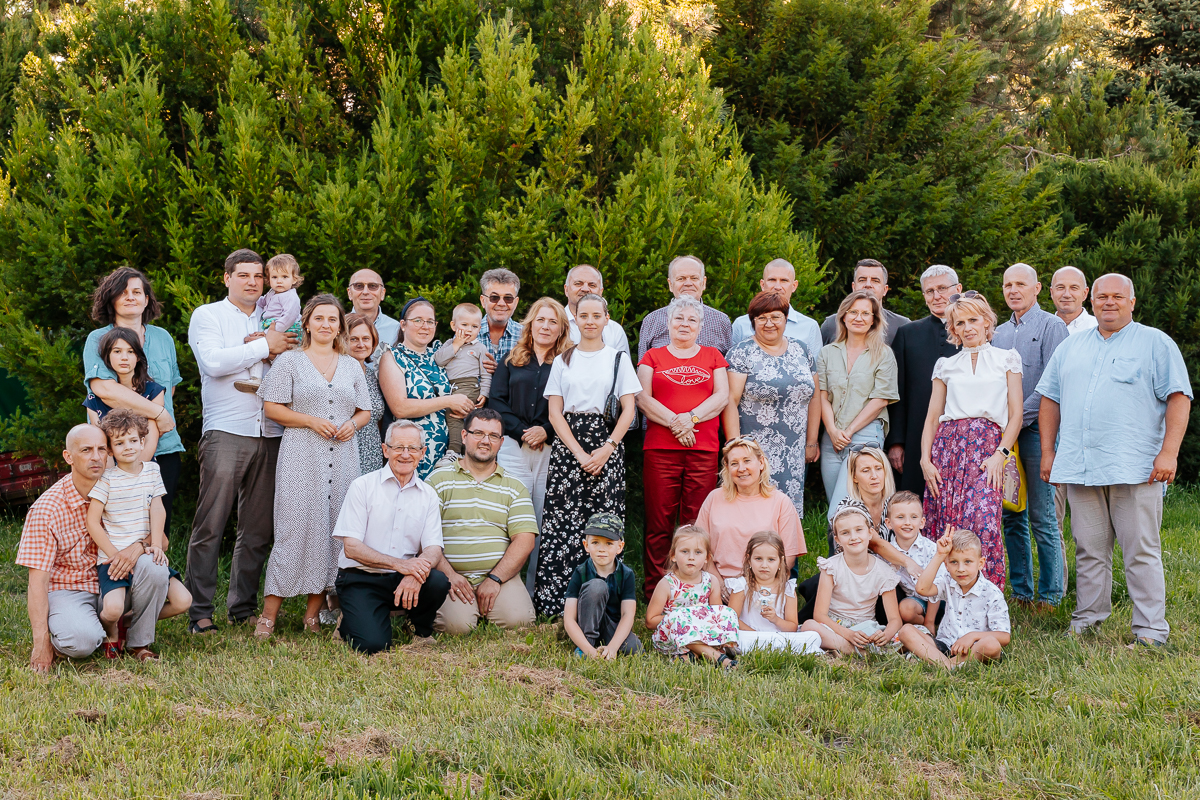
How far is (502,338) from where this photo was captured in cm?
622

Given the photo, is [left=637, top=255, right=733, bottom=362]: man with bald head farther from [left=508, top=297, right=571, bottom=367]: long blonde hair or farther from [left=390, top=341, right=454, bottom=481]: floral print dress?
[left=390, top=341, right=454, bottom=481]: floral print dress

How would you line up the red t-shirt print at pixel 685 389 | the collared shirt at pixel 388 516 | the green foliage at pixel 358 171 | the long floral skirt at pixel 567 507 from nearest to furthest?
1. the collared shirt at pixel 388 516
2. the long floral skirt at pixel 567 507
3. the red t-shirt print at pixel 685 389
4. the green foliage at pixel 358 171

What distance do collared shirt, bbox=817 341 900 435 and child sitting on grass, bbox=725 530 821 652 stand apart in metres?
1.06

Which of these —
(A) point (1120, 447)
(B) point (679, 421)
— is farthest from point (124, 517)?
(A) point (1120, 447)

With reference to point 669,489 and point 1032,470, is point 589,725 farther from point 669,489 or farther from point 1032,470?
point 1032,470

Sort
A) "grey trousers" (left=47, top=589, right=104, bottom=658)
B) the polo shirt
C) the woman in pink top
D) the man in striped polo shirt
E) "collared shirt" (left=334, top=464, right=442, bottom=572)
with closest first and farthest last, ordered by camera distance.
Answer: "grey trousers" (left=47, top=589, right=104, bottom=658) → the polo shirt → "collared shirt" (left=334, top=464, right=442, bottom=572) → the woman in pink top → the man in striped polo shirt

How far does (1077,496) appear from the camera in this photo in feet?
17.0

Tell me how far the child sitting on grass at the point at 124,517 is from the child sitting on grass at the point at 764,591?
9.78 ft

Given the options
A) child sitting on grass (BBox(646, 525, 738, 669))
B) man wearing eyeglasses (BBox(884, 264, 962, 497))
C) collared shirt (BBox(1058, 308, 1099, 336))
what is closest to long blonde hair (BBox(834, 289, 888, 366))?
man wearing eyeglasses (BBox(884, 264, 962, 497))

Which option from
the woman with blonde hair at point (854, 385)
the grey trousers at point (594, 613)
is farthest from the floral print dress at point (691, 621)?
the woman with blonde hair at point (854, 385)

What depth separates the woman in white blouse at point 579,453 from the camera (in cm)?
564

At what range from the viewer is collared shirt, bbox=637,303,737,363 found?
244 inches

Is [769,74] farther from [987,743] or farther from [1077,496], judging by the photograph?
[987,743]

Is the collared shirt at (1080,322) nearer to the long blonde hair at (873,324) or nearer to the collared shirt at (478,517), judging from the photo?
the long blonde hair at (873,324)
